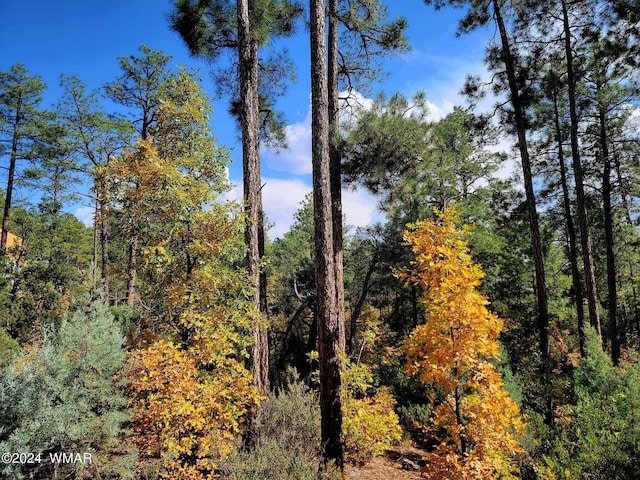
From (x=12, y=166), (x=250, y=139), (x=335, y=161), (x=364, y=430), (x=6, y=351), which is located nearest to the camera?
(x=364, y=430)

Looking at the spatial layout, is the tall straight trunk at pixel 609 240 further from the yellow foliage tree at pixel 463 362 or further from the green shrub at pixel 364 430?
the yellow foliage tree at pixel 463 362

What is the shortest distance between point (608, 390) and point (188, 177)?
8.62 metres

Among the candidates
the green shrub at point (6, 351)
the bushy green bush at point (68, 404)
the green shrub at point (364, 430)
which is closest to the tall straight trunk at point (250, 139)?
the green shrub at point (364, 430)

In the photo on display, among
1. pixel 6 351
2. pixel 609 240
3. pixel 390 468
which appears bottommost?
pixel 390 468

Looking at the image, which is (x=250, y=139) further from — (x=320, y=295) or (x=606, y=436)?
(x=606, y=436)

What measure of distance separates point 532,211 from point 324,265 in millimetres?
6952

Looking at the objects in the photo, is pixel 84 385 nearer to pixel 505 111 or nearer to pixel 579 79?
pixel 505 111

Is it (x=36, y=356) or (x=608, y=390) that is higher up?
(x=36, y=356)

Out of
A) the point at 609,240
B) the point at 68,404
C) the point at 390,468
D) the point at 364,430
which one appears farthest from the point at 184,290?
the point at 609,240

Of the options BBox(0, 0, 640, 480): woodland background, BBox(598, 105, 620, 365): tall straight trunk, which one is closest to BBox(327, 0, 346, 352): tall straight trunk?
BBox(0, 0, 640, 480): woodland background

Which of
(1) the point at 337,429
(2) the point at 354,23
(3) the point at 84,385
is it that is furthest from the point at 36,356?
(2) the point at 354,23

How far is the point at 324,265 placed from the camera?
17.0ft

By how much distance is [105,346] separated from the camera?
518cm

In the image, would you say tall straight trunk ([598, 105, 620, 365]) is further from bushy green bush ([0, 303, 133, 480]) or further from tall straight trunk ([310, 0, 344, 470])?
bushy green bush ([0, 303, 133, 480])
